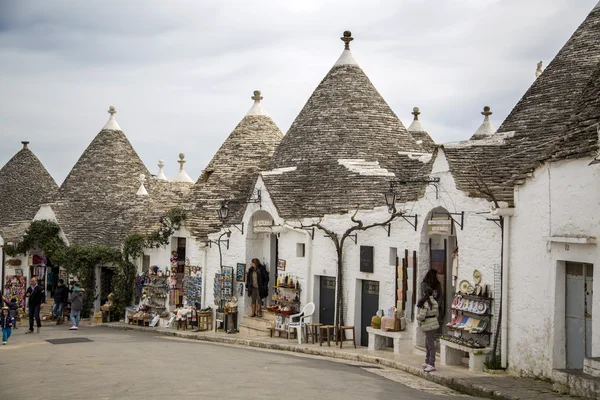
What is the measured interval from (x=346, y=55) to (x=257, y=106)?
198 inches

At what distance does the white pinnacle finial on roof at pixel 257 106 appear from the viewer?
31219 mm

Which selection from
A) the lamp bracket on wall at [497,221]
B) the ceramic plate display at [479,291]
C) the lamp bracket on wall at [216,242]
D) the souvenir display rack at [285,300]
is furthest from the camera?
the lamp bracket on wall at [216,242]

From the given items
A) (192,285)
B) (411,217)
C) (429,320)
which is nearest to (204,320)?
(192,285)

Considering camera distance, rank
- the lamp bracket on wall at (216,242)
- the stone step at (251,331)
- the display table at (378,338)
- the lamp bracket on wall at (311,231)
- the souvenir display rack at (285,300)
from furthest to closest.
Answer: the lamp bracket on wall at (216,242) < the stone step at (251,331) < the souvenir display rack at (285,300) < the lamp bracket on wall at (311,231) < the display table at (378,338)

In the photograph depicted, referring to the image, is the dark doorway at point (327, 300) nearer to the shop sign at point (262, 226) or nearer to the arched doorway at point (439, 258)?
the shop sign at point (262, 226)

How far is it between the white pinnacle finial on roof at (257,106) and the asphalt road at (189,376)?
13697 millimetres

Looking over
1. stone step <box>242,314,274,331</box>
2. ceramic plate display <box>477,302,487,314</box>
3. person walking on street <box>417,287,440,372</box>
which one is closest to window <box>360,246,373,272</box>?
stone step <box>242,314,274,331</box>

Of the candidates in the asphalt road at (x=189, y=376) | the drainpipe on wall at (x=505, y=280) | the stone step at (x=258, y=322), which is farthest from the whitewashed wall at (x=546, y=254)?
the stone step at (x=258, y=322)

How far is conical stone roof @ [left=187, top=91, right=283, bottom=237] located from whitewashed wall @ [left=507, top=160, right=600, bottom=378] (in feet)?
47.2

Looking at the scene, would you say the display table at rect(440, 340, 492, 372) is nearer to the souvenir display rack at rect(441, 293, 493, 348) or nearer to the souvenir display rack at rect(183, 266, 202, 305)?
the souvenir display rack at rect(441, 293, 493, 348)

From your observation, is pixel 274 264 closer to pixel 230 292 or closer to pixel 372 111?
pixel 230 292

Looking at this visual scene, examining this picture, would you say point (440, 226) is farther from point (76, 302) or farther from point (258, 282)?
point (76, 302)

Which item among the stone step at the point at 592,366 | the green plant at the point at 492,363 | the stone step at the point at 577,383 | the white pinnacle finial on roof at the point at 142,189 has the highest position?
the white pinnacle finial on roof at the point at 142,189

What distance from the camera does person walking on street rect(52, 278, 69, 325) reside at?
27.0 m
